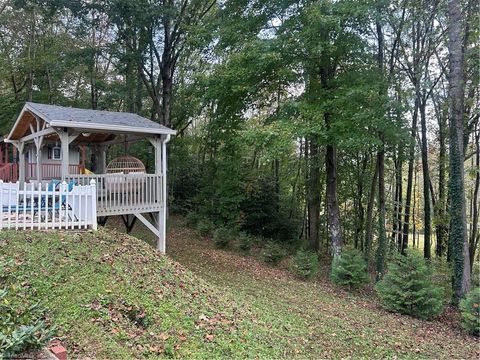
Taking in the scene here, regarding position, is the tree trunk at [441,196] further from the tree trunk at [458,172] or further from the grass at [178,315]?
the grass at [178,315]

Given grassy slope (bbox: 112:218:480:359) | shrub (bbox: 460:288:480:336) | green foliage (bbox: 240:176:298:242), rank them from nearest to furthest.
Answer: grassy slope (bbox: 112:218:480:359) < shrub (bbox: 460:288:480:336) < green foliage (bbox: 240:176:298:242)

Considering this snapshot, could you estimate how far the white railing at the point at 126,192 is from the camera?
881cm

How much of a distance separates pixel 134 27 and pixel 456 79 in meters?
12.9

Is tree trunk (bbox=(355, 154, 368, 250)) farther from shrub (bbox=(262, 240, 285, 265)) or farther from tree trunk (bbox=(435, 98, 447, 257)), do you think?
shrub (bbox=(262, 240, 285, 265))

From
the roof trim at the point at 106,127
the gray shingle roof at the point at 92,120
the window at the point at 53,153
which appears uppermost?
the gray shingle roof at the point at 92,120

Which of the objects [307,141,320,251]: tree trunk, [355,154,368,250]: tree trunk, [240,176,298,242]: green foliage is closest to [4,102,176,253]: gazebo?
[240,176,298,242]: green foliage

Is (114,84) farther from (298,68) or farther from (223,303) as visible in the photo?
(223,303)

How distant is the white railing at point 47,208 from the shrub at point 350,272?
22.8 feet

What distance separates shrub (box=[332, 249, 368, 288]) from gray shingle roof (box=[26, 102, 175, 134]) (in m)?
6.53

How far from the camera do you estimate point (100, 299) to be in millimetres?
4656

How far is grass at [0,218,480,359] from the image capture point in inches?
166

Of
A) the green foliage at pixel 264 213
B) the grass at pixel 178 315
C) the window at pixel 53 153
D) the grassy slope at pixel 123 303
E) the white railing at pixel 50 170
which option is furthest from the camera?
the green foliage at pixel 264 213

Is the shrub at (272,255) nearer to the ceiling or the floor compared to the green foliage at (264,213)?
nearer to the floor

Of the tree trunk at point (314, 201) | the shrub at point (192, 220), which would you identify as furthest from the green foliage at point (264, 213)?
the shrub at point (192, 220)
